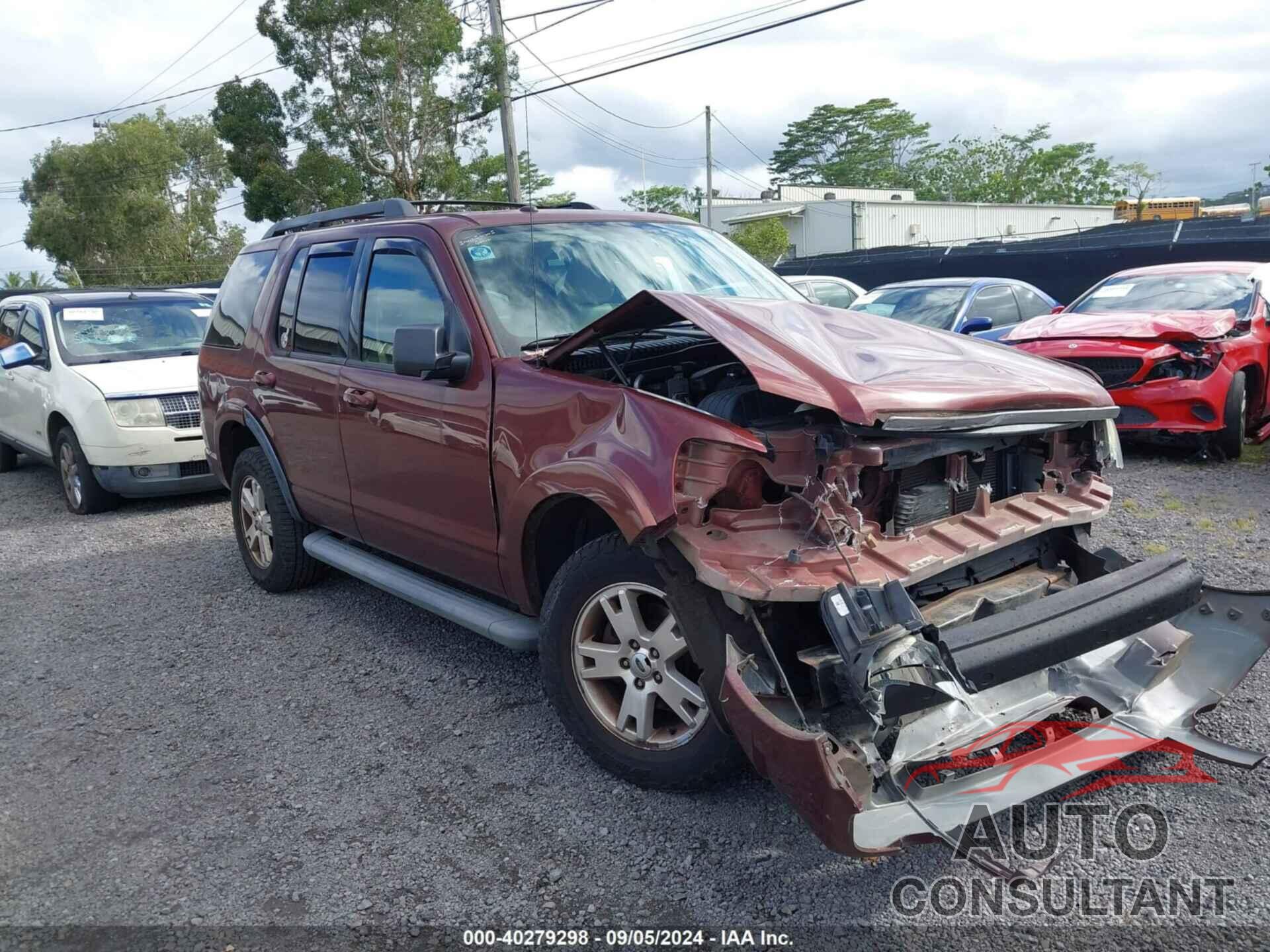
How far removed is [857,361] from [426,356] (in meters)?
1.54

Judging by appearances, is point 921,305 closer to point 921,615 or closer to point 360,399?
point 360,399

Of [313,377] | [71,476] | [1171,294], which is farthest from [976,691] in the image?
[71,476]

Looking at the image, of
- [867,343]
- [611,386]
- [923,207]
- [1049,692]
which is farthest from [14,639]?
[923,207]

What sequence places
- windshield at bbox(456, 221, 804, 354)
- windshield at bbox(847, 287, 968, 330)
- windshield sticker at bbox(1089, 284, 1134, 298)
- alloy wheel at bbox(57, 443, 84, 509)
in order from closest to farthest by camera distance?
windshield at bbox(456, 221, 804, 354), alloy wheel at bbox(57, 443, 84, 509), windshield sticker at bbox(1089, 284, 1134, 298), windshield at bbox(847, 287, 968, 330)

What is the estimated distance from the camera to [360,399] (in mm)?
4352

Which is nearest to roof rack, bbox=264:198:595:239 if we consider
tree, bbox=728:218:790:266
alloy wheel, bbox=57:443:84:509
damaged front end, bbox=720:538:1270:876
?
damaged front end, bbox=720:538:1270:876

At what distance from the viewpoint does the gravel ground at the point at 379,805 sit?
2.77 metres

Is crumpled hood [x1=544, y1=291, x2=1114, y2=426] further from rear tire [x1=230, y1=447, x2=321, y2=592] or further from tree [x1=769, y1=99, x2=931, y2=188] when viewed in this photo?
tree [x1=769, y1=99, x2=931, y2=188]

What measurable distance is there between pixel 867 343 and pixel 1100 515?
3.55 ft

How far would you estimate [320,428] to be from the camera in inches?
187

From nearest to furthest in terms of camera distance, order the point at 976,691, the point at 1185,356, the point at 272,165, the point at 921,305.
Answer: the point at 976,691
the point at 1185,356
the point at 921,305
the point at 272,165

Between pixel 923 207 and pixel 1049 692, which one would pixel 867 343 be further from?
pixel 923 207

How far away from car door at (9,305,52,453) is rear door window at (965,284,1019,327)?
8595 millimetres

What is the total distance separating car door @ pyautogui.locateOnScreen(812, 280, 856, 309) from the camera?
1280cm
